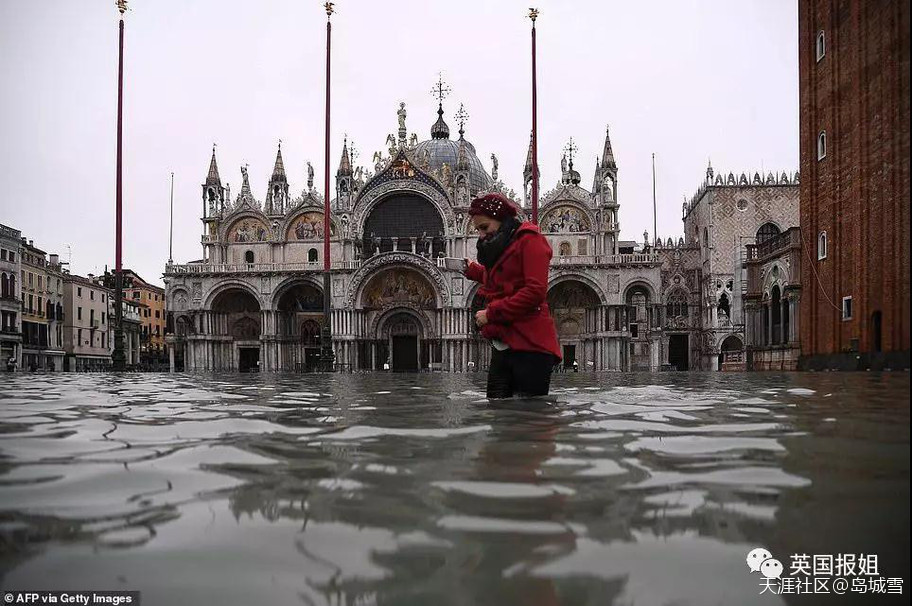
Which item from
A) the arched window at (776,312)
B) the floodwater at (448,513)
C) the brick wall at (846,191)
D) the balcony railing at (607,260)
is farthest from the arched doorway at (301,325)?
the floodwater at (448,513)

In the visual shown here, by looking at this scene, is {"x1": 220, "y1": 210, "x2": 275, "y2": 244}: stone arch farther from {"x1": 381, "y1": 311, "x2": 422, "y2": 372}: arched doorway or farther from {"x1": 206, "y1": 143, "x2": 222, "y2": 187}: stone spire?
{"x1": 381, "y1": 311, "x2": 422, "y2": 372}: arched doorway

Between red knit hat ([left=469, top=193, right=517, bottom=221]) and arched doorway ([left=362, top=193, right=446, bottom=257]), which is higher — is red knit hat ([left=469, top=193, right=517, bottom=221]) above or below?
below

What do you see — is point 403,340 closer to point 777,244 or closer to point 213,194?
point 213,194

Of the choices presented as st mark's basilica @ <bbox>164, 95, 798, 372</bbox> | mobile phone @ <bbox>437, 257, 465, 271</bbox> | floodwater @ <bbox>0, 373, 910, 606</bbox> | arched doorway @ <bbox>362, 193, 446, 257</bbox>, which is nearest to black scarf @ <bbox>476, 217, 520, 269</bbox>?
mobile phone @ <bbox>437, 257, 465, 271</bbox>

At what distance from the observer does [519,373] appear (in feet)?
21.6

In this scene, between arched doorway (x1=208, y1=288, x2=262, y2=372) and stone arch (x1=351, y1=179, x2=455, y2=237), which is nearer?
stone arch (x1=351, y1=179, x2=455, y2=237)

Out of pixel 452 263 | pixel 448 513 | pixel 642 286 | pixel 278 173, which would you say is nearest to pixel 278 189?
pixel 278 173

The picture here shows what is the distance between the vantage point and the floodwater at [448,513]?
1596 mm

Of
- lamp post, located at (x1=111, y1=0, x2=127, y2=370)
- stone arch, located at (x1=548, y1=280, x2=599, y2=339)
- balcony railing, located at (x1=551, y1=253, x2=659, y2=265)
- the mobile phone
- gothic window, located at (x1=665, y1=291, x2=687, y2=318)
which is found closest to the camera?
the mobile phone

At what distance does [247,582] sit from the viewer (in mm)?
1603

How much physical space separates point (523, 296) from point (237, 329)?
137 feet

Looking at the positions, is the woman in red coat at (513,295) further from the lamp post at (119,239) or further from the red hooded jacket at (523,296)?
the lamp post at (119,239)

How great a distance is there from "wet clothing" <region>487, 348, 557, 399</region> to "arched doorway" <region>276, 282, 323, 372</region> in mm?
38230

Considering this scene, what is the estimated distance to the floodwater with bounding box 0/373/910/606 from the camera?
160 cm
